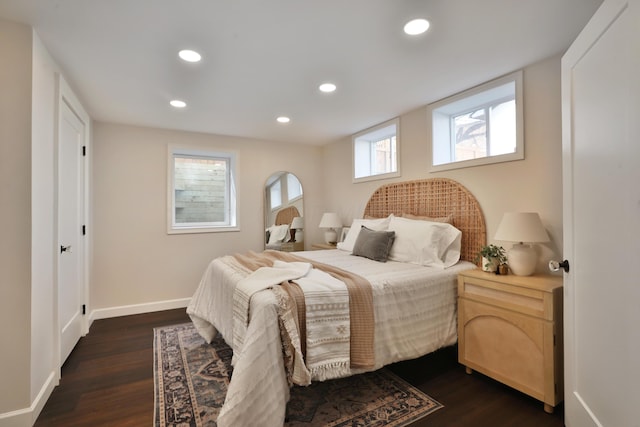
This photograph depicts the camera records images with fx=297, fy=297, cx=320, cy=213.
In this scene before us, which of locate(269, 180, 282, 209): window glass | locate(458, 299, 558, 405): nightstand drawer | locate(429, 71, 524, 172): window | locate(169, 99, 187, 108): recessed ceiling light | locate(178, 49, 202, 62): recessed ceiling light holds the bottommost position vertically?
locate(458, 299, 558, 405): nightstand drawer

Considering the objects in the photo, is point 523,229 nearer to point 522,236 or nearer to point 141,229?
point 522,236

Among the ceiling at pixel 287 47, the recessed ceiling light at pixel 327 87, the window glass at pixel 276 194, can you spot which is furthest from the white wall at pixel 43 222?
the window glass at pixel 276 194

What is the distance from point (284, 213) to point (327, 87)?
8.03 ft

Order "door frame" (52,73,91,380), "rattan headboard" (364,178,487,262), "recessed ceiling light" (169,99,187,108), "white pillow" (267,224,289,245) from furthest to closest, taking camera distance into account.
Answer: "white pillow" (267,224,289,245) < "recessed ceiling light" (169,99,187,108) < "rattan headboard" (364,178,487,262) < "door frame" (52,73,91,380)

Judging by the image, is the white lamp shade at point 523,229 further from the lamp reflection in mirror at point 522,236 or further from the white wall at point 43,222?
the white wall at point 43,222

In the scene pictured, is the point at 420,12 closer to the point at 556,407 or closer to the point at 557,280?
the point at 557,280

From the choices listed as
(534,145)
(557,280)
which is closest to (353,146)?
(534,145)

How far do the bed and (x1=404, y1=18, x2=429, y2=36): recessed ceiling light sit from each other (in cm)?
153

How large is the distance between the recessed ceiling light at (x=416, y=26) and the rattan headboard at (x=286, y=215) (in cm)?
330

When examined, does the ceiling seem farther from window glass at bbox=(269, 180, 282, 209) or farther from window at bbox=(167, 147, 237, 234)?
window glass at bbox=(269, 180, 282, 209)

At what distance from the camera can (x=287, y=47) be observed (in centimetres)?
206

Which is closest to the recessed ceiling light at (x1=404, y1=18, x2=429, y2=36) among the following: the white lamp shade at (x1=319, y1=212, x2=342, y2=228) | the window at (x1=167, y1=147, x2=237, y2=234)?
the white lamp shade at (x1=319, y1=212, x2=342, y2=228)

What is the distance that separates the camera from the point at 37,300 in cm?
187

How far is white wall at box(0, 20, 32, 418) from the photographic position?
5.64ft
